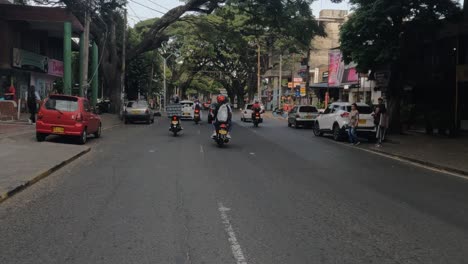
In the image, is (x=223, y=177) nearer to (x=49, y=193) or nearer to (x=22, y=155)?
(x=49, y=193)

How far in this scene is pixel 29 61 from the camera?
31.4 metres

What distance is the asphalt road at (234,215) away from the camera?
5496 millimetres

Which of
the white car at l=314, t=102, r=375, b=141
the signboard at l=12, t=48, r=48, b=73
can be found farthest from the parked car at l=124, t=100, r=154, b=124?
the white car at l=314, t=102, r=375, b=141

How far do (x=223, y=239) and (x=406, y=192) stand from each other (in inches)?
197

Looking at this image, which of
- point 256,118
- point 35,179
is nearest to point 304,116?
point 256,118

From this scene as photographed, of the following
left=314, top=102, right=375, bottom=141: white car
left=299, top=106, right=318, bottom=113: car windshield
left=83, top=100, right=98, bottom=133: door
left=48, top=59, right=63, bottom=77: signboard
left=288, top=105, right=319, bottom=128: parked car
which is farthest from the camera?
left=48, top=59, right=63, bottom=77: signboard

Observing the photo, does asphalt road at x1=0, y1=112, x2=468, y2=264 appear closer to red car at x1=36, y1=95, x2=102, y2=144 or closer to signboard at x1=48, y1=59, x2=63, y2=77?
red car at x1=36, y1=95, x2=102, y2=144

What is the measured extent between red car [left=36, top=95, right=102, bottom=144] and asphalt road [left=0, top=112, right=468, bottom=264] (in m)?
4.09

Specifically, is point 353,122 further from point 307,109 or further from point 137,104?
point 137,104

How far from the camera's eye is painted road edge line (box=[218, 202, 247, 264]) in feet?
17.4

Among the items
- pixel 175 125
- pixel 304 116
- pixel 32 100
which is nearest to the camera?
pixel 32 100

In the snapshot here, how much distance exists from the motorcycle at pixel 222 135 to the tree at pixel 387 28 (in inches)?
334

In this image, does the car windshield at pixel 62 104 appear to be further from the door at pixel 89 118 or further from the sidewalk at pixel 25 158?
the sidewalk at pixel 25 158

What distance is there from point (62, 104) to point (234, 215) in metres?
11.5
